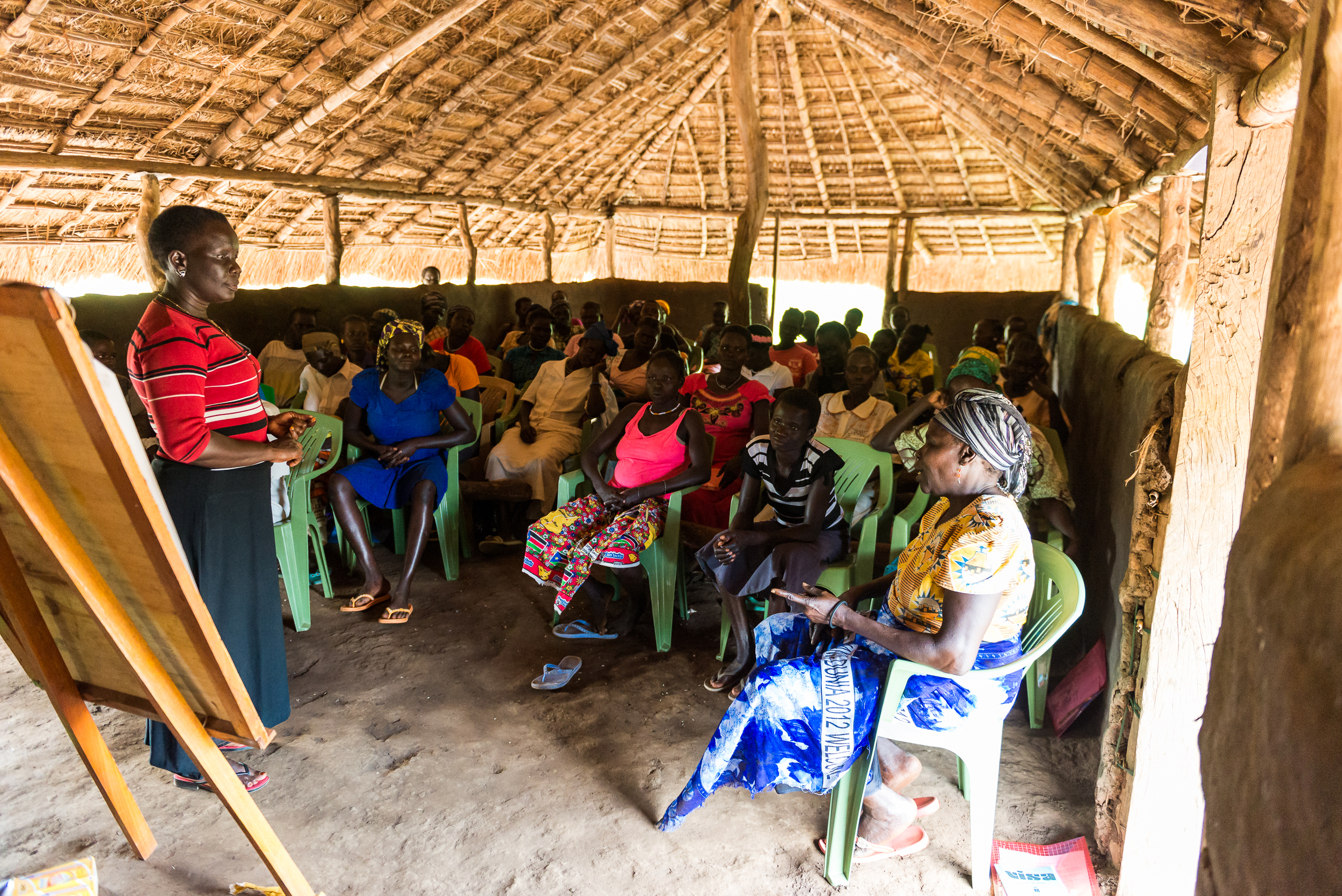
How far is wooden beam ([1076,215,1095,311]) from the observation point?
300 inches

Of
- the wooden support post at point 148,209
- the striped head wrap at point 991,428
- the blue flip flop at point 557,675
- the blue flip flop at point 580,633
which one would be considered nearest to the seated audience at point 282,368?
the wooden support post at point 148,209

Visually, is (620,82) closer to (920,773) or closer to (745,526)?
(745,526)

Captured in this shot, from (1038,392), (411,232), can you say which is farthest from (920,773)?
(411,232)

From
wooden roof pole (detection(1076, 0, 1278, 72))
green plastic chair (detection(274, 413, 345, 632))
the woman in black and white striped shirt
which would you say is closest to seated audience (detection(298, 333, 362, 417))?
green plastic chair (detection(274, 413, 345, 632))

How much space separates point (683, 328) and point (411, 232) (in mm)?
4232

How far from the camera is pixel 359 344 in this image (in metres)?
5.46

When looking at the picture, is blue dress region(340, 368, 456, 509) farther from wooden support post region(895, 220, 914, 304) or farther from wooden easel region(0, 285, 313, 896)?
wooden support post region(895, 220, 914, 304)

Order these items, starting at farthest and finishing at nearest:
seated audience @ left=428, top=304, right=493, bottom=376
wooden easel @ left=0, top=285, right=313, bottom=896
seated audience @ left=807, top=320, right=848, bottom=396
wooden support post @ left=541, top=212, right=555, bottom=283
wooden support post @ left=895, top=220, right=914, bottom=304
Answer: wooden support post @ left=541, top=212, right=555, bottom=283, wooden support post @ left=895, top=220, right=914, bottom=304, seated audience @ left=428, top=304, right=493, bottom=376, seated audience @ left=807, top=320, right=848, bottom=396, wooden easel @ left=0, top=285, right=313, bottom=896

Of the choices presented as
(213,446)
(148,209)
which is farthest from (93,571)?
(148,209)

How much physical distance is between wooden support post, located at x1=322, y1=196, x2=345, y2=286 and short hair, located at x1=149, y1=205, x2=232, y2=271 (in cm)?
708

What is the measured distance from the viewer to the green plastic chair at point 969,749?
2.21m

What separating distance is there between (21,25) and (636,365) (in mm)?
4320

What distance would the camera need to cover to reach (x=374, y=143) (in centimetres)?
894

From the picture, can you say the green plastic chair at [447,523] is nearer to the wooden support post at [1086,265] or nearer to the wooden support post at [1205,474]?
the wooden support post at [1205,474]
